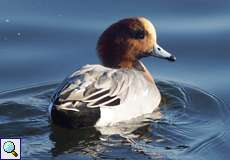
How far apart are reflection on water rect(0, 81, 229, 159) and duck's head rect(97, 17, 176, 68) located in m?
0.65

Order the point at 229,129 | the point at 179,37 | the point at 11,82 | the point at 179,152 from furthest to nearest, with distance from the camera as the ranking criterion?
the point at 179,37, the point at 11,82, the point at 229,129, the point at 179,152

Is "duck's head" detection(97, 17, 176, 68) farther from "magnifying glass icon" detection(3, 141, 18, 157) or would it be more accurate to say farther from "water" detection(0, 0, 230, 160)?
"magnifying glass icon" detection(3, 141, 18, 157)

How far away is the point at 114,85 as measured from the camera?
895 centimetres

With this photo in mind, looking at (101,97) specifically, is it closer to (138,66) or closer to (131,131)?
(131,131)

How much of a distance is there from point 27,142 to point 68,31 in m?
3.09

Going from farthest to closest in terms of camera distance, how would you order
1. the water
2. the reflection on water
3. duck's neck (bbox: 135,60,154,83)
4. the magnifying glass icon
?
1. duck's neck (bbox: 135,60,154,83)
2. the water
3. the reflection on water
4. the magnifying glass icon

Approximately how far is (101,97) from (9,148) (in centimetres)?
118

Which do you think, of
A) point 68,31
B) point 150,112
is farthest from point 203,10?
point 150,112

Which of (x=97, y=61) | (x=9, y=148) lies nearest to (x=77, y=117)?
(x=9, y=148)

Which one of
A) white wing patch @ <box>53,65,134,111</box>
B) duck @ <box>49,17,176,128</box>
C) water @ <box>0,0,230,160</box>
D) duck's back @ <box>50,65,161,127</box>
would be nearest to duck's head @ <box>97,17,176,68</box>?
duck @ <box>49,17,176,128</box>

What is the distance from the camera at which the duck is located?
27.7 ft

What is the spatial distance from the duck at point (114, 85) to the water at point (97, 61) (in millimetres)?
151

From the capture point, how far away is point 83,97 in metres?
8.48

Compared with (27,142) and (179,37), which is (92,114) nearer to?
(27,142)
